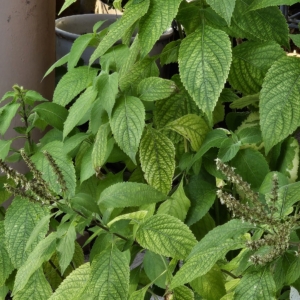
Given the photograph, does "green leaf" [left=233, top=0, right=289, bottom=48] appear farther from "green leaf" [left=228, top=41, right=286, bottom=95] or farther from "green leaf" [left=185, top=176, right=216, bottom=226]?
"green leaf" [left=185, top=176, right=216, bottom=226]

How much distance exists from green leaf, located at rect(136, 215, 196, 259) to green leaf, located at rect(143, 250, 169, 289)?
0.08 meters

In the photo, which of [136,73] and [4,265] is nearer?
[136,73]

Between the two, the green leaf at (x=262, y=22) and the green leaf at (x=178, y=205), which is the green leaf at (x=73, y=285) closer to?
the green leaf at (x=178, y=205)

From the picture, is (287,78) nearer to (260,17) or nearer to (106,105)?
(260,17)

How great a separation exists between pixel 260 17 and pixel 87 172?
13.7 inches

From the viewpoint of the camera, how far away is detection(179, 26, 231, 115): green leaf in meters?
0.79

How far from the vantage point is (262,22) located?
855 mm

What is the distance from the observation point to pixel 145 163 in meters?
0.88

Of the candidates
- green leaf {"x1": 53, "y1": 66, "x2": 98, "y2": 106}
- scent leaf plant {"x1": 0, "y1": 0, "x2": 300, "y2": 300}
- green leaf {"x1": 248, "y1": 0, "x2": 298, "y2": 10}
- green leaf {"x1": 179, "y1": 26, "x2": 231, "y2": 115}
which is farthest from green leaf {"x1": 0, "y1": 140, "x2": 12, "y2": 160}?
green leaf {"x1": 248, "y1": 0, "x2": 298, "y2": 10}

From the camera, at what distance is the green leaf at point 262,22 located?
0.85m

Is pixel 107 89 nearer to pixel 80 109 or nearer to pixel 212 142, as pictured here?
pixel 80 109

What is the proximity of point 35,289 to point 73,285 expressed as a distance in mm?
160

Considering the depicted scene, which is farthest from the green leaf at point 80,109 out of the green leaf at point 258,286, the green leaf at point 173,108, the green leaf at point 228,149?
the green leaf at point 258,286

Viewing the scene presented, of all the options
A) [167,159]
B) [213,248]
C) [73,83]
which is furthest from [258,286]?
[73,83]
